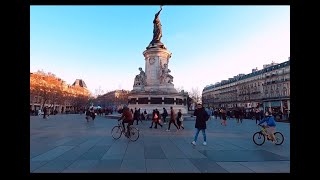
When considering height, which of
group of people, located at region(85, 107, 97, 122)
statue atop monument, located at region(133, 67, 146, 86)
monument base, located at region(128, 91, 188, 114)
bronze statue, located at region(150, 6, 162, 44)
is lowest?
group of people, located at region(85, 107, 97, 122)

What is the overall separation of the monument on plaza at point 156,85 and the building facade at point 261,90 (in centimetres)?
2716

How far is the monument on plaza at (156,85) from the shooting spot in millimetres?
40875

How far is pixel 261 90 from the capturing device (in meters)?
90.0

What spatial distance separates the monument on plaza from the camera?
134 feet

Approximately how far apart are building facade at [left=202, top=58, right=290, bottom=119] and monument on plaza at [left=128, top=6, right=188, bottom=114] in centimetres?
2716

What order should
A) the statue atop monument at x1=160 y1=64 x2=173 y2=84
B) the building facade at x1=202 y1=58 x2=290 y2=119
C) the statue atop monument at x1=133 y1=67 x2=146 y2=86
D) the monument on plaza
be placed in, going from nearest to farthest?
the monument on plaza, the statue atop monument at x1=160 y1=64 x2=173 y2=84, the statue atop monument at x1=133 y1=67 x2=146 y2=86, the building facade at x1=202 y1=58 x2=290 y2=119

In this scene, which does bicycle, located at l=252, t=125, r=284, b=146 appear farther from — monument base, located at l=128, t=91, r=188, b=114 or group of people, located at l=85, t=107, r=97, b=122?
monument base, located at l=128, t=91, r=188, b=114

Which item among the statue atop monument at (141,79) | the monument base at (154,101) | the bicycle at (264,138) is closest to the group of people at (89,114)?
the monument base at (154,101)

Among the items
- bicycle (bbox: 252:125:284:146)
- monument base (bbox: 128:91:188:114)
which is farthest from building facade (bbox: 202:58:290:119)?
bicycle (bbox: 252:125:284:146)

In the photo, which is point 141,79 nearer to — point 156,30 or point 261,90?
point 156,30
